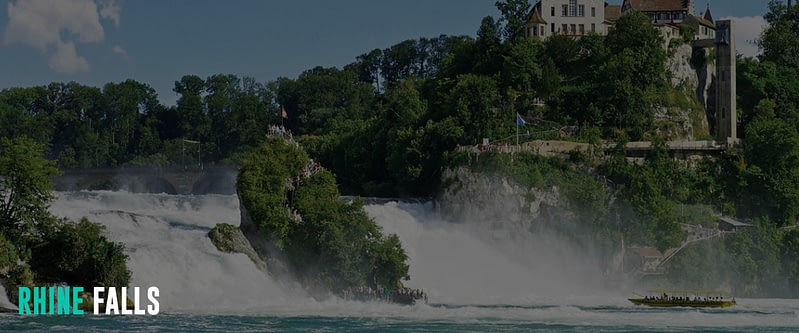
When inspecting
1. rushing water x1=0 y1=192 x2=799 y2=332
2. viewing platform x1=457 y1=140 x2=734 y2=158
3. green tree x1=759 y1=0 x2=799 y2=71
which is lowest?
rushing water x1=0 y1=192 x2=799 y2=332

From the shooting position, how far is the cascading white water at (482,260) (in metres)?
98.6

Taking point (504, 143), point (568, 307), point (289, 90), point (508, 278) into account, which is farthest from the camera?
point (289, 90)

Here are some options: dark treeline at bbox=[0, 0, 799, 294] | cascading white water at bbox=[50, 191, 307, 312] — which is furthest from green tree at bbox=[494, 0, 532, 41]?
cascading white water at bbox=[50, 191, 307, 312]

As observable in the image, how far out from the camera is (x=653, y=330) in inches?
2950

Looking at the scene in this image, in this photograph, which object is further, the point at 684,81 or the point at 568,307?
the point at 684,81

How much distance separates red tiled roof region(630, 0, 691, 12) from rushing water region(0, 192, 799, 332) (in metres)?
33.6

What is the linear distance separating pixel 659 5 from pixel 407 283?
46.5 meters

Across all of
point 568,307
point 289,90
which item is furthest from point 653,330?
point 289,90

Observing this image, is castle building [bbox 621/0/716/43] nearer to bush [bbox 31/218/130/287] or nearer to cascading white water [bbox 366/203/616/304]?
cascading white water [bbox 366/203/616/304]

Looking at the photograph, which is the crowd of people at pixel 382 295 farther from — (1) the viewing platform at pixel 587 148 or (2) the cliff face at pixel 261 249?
(1) the viewing platform at pixel 587 148

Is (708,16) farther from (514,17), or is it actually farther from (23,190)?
(23,190)

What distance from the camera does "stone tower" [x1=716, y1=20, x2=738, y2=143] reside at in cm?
12356

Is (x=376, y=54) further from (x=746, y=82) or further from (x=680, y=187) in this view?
(x=680, y=187)

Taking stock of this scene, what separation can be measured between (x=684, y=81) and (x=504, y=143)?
19492mm
